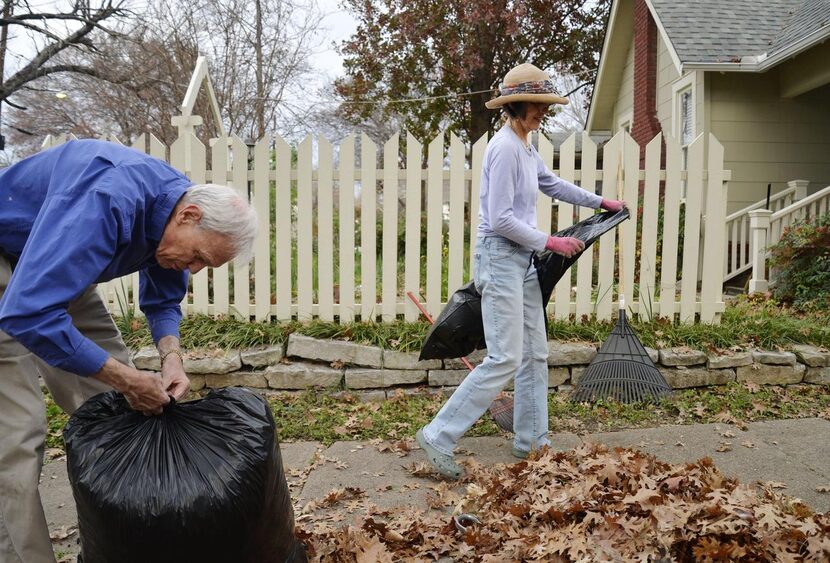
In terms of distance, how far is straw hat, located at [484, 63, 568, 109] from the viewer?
328cm

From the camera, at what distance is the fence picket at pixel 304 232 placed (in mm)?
5137

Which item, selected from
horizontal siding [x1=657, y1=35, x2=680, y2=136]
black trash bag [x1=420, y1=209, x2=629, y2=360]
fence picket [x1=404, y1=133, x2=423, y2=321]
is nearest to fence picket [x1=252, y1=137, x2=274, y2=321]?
fence picket [x1=404, y1=133, x2=423, y2=321]

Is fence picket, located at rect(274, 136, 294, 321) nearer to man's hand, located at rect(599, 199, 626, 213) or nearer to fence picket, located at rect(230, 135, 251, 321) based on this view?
fence picket, located at rect(230, 135, 251, 321)

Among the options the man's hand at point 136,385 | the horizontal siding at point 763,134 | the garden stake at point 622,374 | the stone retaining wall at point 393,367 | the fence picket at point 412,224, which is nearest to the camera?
the man's hand at point 136,385

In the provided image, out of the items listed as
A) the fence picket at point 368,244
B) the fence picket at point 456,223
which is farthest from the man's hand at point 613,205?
the fence picket at point 368,244

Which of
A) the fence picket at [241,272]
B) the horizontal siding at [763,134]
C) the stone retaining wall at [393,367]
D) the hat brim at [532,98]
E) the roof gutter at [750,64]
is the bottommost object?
the stone retaining wall at [393,367]

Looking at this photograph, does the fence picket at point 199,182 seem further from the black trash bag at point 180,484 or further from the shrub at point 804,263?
the shrub at point 804,263

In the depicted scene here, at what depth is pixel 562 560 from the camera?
216 cm

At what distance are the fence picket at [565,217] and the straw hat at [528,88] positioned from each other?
1.90 m

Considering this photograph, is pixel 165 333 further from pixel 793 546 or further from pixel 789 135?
pixel 789 135

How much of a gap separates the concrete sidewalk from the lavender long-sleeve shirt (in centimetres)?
126

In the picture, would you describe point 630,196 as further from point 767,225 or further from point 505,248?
point 767,225

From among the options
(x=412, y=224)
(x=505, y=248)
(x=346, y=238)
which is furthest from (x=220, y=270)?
(x=505, y=248)

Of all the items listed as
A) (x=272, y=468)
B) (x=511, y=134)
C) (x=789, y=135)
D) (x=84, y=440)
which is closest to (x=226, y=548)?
(x=272, y=468)
